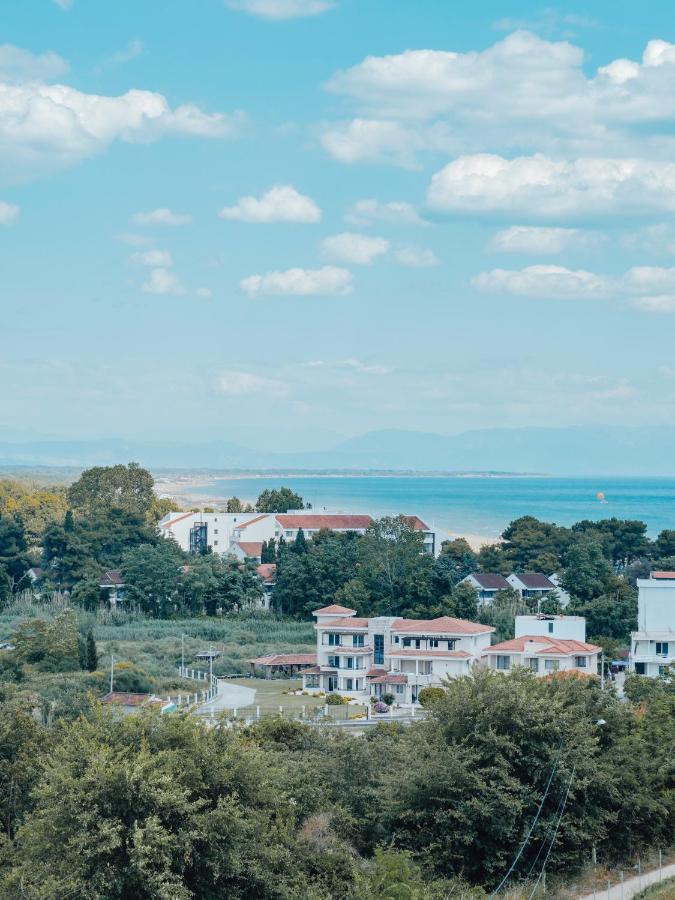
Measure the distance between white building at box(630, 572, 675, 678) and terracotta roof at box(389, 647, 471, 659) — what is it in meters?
5.96

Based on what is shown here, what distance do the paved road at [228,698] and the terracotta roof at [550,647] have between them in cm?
820

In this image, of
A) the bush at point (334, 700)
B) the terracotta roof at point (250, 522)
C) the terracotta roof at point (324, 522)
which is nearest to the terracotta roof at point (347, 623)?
the bush at point (334, 700)

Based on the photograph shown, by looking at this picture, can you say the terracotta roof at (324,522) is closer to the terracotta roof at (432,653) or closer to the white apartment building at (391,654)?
the white apartment building at (391,654)

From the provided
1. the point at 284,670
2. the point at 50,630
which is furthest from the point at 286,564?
the point at 50,630

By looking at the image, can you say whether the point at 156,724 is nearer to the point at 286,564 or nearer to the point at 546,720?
the point at 546,720

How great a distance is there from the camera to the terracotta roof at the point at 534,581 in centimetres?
5897

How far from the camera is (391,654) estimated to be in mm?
42562

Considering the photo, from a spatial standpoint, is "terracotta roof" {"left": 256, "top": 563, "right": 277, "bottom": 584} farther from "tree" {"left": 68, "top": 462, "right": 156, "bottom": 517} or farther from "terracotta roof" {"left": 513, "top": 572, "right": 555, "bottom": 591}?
"tree" {"left": 68, "top": 462, "right": 156, "bottom": 517}

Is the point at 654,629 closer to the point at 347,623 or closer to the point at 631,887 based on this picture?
the point at 347,623

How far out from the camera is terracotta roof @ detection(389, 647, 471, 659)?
41.6 metres

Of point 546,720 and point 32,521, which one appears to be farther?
point 32,521

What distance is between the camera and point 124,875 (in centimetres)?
1572

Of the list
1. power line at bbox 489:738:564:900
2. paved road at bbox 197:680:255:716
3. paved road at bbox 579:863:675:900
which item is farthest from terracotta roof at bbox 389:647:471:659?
paved road at bbox 579:863:675:900

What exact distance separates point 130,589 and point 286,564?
729 centimetres
